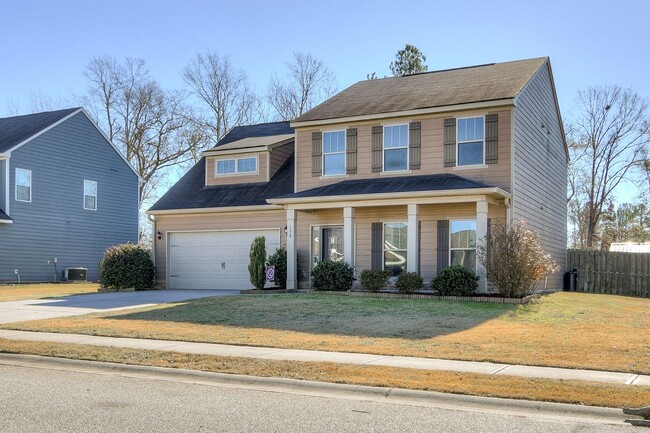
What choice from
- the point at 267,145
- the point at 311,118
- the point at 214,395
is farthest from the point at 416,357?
the point at 267,145

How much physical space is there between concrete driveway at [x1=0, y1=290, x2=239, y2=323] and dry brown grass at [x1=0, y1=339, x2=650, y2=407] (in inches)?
208

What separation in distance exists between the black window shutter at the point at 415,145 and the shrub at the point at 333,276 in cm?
381

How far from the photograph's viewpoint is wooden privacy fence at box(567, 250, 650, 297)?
27484 mm

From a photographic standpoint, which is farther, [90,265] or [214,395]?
[90,265]

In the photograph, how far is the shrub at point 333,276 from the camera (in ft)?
66.3

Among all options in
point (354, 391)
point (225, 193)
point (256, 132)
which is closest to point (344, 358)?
point (354, 391)

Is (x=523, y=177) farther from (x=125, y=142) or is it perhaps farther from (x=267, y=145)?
(x=125, y=142)

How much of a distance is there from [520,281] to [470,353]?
779 cm

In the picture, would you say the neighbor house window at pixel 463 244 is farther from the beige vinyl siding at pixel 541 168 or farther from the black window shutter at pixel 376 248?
the black window shutter at pixel 376 248

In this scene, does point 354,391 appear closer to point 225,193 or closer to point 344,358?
point 344,358

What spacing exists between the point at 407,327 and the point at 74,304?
9.90 m

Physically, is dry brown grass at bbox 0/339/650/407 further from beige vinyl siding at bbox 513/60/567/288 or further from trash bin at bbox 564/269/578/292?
trash bin at bbox 564/269/578/292

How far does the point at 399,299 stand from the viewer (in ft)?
60.2

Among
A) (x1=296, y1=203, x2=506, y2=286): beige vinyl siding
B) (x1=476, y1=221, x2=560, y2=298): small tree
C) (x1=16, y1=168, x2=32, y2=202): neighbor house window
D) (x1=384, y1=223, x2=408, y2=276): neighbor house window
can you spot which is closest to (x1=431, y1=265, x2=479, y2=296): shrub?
(x1=476, y1=221, x2=560, y2=298): small tree
